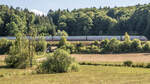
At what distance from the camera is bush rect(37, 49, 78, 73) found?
31.6 m

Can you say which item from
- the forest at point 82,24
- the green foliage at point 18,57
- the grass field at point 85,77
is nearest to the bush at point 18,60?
the green foliage at point 18,57

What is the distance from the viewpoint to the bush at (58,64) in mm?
31625

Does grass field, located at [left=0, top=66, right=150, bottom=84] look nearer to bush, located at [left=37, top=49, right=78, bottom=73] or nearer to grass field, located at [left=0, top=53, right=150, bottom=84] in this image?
grass field, located at [left=0, top=53, right=150, bottom=84]

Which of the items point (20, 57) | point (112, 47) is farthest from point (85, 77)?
point (112, 47)

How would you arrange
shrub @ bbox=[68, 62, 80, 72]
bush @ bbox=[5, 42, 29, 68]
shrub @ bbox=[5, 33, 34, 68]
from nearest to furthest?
shrub @ bbox=[68, 62, 80, 72] → bush @ bbox=[5, 42, 29, 68] → shrub @ bbox=[5, 33, 34, 68]

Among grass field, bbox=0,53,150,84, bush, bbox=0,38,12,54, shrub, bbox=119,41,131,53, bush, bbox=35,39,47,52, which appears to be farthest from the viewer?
bush, bbox=0,38,12,54

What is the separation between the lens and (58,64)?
31734 mm

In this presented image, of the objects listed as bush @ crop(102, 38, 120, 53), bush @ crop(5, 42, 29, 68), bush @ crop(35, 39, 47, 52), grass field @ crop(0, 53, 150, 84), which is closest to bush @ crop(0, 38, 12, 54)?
bush @ crop(35, 39, 47, 52)

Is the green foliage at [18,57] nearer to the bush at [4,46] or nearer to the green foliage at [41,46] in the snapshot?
the green foliage at [41,46]

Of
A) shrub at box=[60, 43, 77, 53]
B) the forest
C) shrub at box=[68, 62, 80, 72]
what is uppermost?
the forest

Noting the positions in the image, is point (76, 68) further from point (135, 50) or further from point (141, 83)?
point (135, 50)

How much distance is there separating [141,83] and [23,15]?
118 meters

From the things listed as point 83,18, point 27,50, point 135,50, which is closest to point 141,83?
point 27,50

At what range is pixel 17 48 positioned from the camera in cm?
4122
